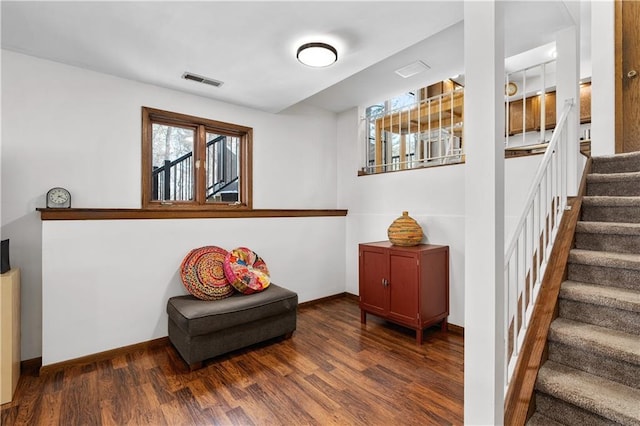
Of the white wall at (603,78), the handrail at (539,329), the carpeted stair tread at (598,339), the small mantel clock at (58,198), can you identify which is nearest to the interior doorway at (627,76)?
the white wall at (603,78)

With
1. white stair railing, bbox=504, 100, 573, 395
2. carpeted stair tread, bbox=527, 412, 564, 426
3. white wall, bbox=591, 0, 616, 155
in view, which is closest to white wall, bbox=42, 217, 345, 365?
white stair railing, bbox=504, 100, 573, 395

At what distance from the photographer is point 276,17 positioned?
1911 mm

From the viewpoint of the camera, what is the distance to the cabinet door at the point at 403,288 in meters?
2.80

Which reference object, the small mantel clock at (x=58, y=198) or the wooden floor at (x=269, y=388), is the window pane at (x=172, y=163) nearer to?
the small mantel clock at (x=58, y=198)

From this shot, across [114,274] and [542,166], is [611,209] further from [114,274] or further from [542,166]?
[114,274]

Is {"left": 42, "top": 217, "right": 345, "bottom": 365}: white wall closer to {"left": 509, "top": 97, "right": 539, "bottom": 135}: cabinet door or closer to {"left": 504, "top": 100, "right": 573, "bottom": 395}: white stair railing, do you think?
{"left": 504, "top": 100, "right": 573, "bottom": 395}: white stair railing

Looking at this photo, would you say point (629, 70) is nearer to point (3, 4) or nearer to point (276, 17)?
point (276, 17)

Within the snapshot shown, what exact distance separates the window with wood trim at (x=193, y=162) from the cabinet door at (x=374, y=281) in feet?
4.76

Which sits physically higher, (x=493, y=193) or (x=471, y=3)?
(x=471, y=3)

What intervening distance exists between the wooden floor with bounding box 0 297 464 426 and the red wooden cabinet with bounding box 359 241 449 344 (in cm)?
23

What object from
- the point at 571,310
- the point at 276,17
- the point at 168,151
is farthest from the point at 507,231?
the point at 168,151

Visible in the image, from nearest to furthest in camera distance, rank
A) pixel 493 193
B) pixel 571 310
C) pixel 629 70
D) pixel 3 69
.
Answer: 1. pixel 493 193
2. pixel 571 310
3. pixel 3 69
4. pixel 629 70

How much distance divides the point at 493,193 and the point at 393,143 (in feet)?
10.9

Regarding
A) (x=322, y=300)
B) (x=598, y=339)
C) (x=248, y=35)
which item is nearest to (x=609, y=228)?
(x=598, y=339)
